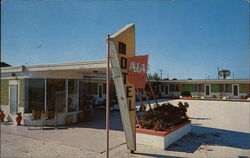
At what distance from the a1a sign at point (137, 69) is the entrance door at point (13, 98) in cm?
830

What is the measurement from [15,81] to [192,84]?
92.1ft

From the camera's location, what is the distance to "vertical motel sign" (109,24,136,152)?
18.2 feet

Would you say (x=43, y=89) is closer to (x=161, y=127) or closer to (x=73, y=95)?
(x=73, y=95)

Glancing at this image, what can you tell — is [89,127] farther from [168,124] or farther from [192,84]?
[192,84]

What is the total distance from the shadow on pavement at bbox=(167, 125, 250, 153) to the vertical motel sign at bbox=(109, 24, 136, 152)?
1.91 m

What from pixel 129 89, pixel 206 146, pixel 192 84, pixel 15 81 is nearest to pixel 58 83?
pixel 15 81

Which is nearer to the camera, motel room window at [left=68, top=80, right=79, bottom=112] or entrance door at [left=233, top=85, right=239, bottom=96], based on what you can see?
motel room window at [left=68, top=80, right=79, bottom=112]

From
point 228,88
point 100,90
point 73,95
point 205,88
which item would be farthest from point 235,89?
point 73,95

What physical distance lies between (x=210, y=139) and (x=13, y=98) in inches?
438

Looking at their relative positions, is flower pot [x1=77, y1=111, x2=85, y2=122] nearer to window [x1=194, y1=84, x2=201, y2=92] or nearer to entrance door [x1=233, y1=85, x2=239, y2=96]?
window [x1=194, y1=84, x2=201, y2=92]

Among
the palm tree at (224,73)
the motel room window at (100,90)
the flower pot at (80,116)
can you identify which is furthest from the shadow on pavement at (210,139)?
the palm tree at (224,73)

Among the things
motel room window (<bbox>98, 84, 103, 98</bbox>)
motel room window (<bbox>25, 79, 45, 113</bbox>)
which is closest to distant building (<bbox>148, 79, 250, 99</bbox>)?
motel room window (<bbox>98, 84, 103, 98</bbox>)

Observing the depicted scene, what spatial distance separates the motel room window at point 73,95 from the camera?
11.3m

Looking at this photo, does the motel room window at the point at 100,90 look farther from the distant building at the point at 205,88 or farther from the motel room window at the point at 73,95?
the distant building at the point at 205,88
